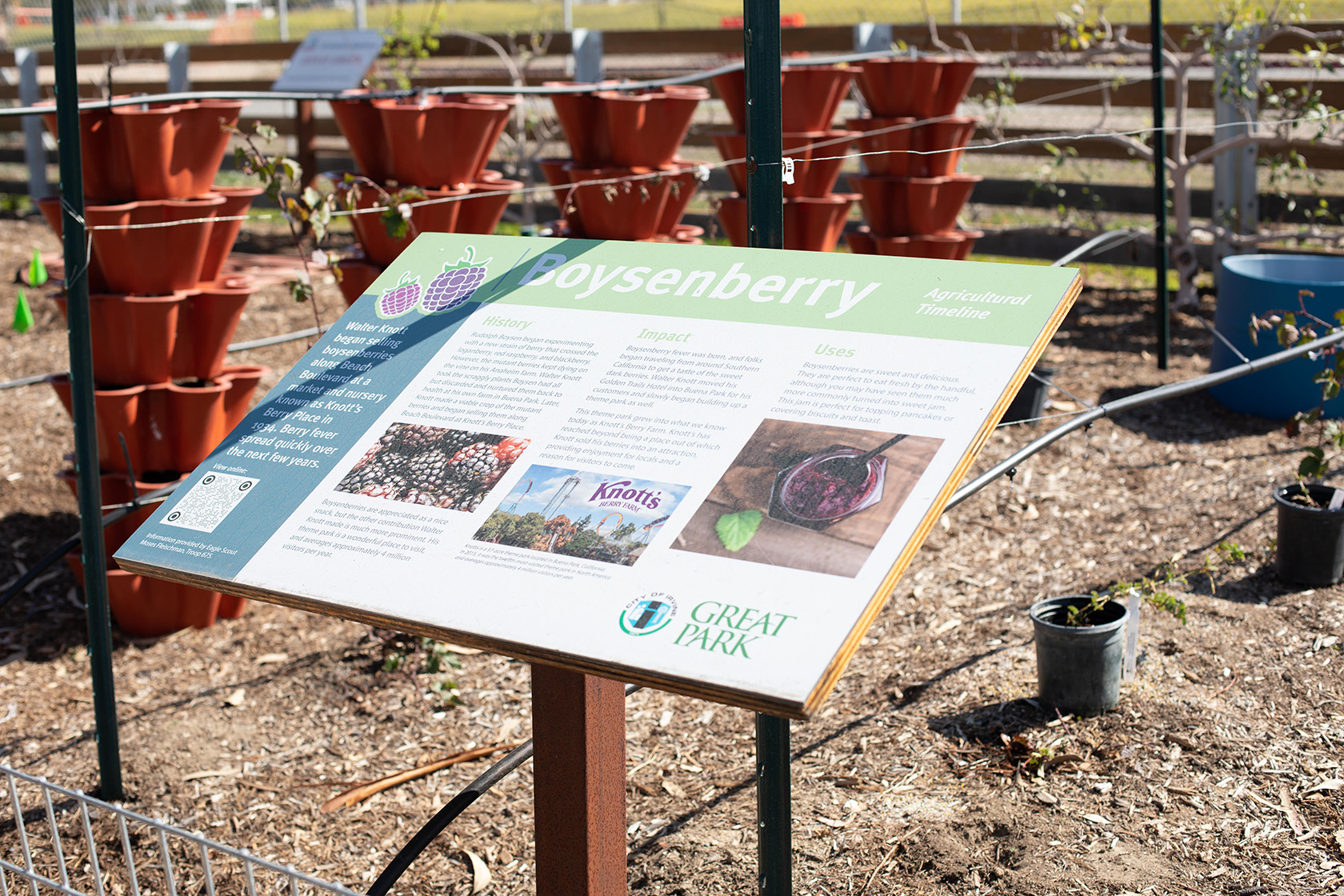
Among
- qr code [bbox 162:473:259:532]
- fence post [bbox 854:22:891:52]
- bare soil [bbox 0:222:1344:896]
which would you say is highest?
fence post [bbox 854:22:891:52]

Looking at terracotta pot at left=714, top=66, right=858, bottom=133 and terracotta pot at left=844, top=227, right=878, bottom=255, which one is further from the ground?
terracotta pot at left=714, top=66, right=858, bottom=133

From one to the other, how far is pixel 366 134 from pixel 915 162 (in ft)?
7.98

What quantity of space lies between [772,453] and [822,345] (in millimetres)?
199

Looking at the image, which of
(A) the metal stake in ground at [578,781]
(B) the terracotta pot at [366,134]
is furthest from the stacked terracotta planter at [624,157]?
(A) the metal stake in ground at [578,781]

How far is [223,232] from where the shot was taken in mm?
3189

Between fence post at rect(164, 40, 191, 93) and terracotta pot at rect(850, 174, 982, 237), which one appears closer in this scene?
terracotta pot at rect(850, 174, 982, 237)

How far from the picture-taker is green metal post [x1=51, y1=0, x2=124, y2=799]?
2.27 m

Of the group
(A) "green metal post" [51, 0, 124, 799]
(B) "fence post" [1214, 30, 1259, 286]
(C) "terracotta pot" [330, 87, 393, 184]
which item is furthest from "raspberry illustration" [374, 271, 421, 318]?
(B) "fence post" [1214, 30, 1259, 286]

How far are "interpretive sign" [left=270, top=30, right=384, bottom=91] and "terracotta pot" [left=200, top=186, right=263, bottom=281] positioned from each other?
4.36m

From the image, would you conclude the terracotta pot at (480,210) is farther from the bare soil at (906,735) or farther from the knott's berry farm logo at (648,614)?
the knott's berry farm logo at (648,614)

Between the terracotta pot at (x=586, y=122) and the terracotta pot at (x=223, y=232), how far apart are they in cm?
98

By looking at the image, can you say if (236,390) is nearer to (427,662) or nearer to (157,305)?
(157,305)

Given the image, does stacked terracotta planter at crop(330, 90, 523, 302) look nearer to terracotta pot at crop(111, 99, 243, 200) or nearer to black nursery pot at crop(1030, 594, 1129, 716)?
terracotta pot at crop(111, 99, 243, 200)

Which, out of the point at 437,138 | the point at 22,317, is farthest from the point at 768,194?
the point at 22,317
